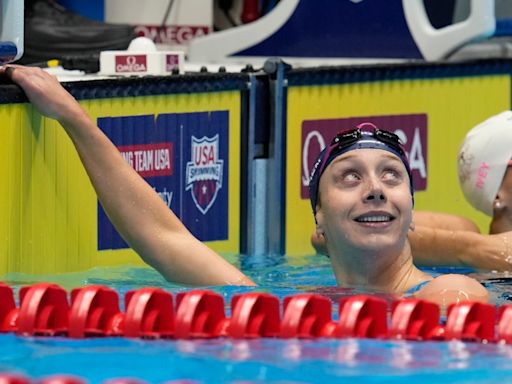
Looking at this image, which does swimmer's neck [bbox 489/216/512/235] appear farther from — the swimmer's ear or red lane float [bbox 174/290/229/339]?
red lane float [bbox 174/290/229/339]

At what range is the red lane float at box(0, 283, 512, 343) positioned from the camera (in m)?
4.12

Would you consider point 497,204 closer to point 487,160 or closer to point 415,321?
point 487,160

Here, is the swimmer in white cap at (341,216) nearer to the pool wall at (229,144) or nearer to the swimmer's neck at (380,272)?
the swimmer's neck at (380,272)

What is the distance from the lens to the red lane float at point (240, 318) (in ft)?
13.5

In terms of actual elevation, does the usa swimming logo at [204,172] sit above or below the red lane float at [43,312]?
above

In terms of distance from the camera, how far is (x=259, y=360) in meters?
3.76

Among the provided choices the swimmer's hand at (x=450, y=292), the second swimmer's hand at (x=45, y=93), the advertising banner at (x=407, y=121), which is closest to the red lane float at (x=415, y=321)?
the swimmer's hand at (x=450, y=292)

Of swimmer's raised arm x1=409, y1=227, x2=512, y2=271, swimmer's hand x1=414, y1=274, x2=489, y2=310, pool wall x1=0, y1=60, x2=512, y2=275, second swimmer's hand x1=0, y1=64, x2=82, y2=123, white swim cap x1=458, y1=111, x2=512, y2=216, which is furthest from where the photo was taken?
white swim cap x1=458, y1=111, x2=512, y2=216

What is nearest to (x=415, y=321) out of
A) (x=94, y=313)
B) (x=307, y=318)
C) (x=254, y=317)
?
(x=307, y=318)

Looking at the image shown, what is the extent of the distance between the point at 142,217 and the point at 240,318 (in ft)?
2.42

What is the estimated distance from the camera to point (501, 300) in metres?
4.97

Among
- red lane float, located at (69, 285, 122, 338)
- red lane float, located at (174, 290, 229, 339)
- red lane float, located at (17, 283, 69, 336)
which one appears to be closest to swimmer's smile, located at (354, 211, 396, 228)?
red lane float, located at (174, 290, 229, 339)

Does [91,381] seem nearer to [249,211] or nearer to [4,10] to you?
[4,10]

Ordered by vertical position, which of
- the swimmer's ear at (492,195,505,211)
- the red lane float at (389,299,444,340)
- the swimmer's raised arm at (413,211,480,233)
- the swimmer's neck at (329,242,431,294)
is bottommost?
the red lane float at (389,299,444,340)
